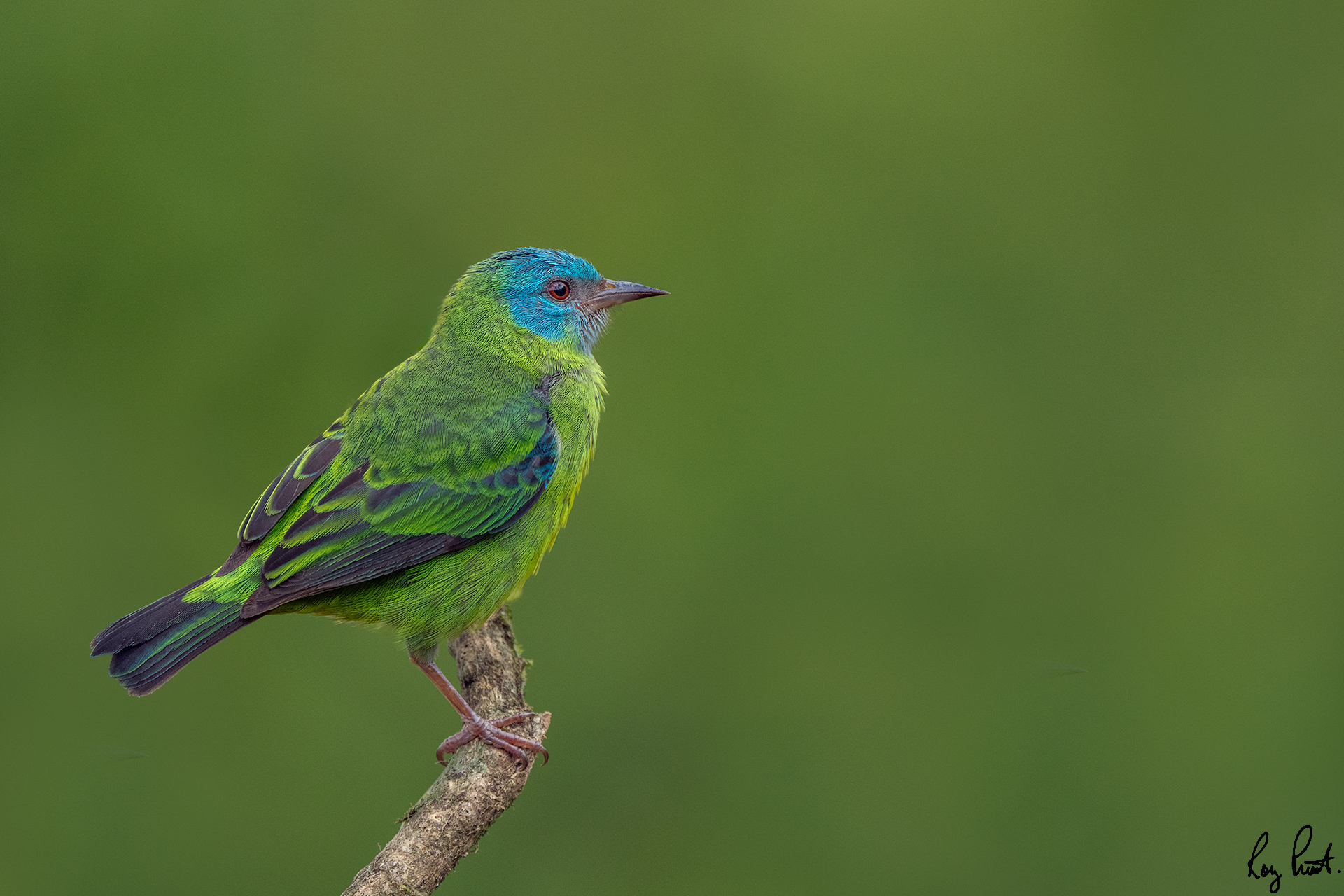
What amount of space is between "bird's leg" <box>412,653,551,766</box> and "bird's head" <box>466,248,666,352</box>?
4.47ft

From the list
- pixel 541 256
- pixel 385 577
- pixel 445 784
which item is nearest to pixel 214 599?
pixel 385 577

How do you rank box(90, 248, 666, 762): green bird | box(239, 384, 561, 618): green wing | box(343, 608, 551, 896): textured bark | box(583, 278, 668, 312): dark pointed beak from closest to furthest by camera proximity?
box(343, 608, 551, 896): textured bark < box(90, 248, 666, 762): green bird < box(239, 384, 561, 618): green wing < box(583, 278, 668, 312): dark pointed beak

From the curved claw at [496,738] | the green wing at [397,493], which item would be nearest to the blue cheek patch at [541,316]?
the green wing at [397,493]

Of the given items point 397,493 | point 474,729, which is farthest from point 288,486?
point 474,729

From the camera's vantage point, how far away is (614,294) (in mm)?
4918

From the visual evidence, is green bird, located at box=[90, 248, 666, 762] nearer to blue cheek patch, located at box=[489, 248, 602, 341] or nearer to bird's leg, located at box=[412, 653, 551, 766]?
bird's leg, located at box=[412, 653, 551, 766]

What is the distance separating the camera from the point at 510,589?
4191 millimetres

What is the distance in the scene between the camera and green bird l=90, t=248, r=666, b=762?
374cm

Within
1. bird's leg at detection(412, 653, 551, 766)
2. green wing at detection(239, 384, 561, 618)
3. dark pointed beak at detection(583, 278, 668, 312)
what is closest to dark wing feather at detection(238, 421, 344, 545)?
green wing at detection(239, 384, 561, 618)

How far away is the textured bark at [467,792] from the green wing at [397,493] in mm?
652

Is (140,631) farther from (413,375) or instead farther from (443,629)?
(413,375)

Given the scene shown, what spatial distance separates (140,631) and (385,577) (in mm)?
772

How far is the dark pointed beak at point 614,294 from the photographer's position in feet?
16.0

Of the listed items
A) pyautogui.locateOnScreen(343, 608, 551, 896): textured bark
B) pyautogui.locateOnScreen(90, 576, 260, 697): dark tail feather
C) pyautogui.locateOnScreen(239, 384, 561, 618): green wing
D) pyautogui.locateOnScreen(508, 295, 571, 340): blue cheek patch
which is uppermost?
pyautogui.locateOnScreen(508, 295, 571, 340): blue cheek patch
